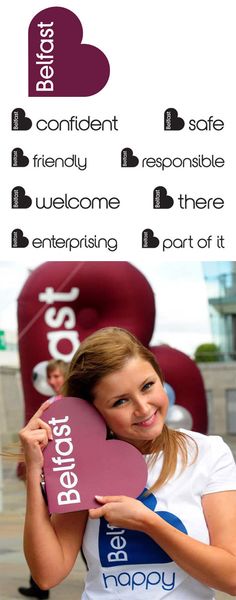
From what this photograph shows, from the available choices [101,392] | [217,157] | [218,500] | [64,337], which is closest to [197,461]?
[218,500]

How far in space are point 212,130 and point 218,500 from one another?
137 cm

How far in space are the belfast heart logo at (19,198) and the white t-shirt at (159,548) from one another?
1335 millimetres

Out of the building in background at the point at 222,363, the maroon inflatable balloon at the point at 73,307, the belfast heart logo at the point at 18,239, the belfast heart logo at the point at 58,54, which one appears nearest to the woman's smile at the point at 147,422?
the belfast heart logo at the point at 58,54

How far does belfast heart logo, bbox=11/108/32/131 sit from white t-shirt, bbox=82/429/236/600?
136cm

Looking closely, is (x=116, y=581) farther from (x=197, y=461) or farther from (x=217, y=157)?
(x=217, y=157)

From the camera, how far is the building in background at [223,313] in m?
5.48

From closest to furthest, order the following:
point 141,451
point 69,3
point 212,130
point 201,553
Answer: point 201,553
point 141,451
point 69,3
point 212,130

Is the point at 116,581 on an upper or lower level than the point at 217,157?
lower

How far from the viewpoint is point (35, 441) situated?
1126mm

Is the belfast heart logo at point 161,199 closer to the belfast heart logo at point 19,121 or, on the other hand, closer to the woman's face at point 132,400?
the belfast heart logo at point 19,121

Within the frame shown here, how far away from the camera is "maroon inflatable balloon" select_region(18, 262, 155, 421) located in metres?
5.01

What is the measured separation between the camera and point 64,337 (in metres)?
5.20

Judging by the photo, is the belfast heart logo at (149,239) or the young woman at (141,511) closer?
the young woman at (141,511)

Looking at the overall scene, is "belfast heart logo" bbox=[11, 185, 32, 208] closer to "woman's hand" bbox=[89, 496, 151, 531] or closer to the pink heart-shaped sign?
the pink heart-shaped sign
